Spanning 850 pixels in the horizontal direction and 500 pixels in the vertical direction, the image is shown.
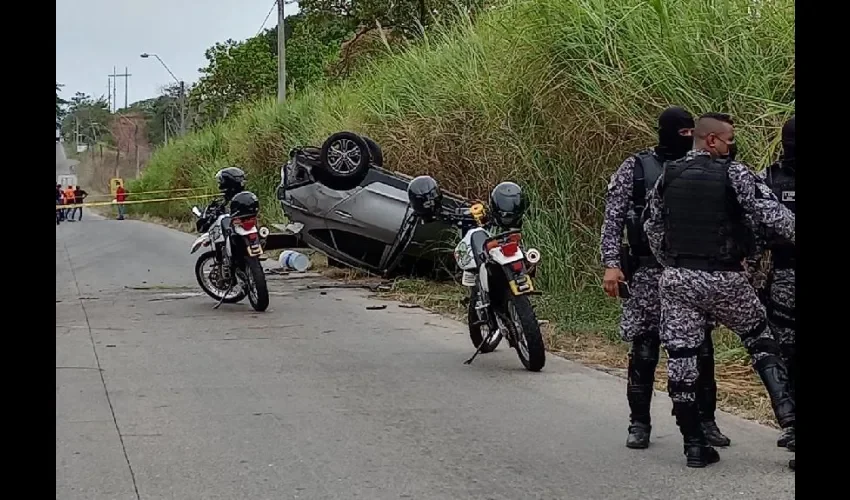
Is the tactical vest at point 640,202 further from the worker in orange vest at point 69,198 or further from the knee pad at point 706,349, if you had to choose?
the worker in orange vest at point 69,198

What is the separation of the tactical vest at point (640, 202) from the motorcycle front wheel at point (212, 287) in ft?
21.2

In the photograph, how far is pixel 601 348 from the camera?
27.9 ft

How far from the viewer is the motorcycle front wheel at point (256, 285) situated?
11.0 m

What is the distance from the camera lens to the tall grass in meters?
9.10

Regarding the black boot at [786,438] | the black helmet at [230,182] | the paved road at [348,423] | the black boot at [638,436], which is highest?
the black helmet at [230,182]

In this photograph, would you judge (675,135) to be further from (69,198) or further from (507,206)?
(69,198)

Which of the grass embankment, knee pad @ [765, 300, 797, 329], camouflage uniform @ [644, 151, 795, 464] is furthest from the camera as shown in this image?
the grass embankment

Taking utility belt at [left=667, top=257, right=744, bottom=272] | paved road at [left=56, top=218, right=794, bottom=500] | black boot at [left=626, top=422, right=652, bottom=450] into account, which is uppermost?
utility belt at [left=667, top=257, right=744, bottom=272]

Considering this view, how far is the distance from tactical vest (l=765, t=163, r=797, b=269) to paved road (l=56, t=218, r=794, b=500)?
0.94 m

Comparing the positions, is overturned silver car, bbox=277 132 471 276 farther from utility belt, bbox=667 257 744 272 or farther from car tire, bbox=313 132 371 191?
utility belt, bbox=667 257 744 272

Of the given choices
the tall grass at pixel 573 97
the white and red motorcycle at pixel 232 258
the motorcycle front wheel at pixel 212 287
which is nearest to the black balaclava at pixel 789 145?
the tall grass at pixel 573 97

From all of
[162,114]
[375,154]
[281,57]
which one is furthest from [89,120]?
[375,154]

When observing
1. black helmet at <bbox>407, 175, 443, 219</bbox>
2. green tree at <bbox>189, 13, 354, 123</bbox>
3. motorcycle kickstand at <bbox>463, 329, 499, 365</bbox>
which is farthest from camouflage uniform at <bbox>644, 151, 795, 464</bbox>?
green tree at <bbox>189, 13, 354, 123</bbox>

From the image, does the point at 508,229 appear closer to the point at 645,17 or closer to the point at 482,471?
the point at 482,471
